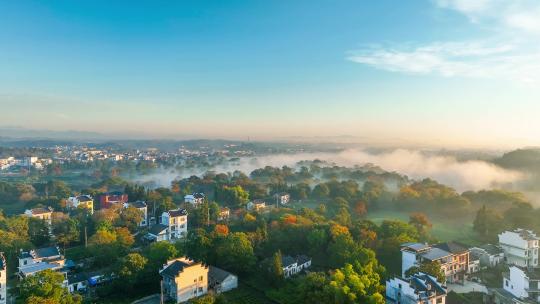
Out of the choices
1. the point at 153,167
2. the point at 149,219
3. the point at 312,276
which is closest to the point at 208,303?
the point at 312,276

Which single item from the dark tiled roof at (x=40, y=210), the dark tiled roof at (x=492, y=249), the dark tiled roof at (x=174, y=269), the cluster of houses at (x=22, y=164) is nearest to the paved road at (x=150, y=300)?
the dark tiled roof at (x=174, y=269)

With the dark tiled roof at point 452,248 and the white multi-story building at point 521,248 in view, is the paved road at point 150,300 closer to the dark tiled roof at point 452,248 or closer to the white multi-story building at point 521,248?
the dark tiled roof at point 452,248

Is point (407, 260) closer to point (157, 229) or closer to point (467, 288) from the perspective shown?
point (467, 288)

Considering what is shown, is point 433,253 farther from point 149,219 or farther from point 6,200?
point 6,200

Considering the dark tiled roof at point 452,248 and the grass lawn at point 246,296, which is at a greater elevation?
the dark tiled roof at point 452,248

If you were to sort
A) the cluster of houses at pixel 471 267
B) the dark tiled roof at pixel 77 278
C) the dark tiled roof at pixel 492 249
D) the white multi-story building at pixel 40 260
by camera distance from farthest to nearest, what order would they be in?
the dark tiled roof at pixel 492 249, the white multi-story building at pixel 40 260, the dark tiled roof at pixel 77 278, the cluster of houses at pixel 471 267

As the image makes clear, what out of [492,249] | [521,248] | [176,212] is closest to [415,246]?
[492,249]
